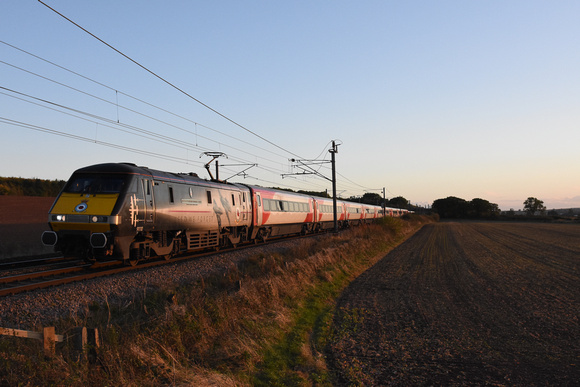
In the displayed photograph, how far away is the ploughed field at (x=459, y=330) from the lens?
6.02 metres

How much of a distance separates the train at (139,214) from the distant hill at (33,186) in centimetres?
1678

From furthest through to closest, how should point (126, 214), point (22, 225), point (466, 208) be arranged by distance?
point (466, 208) → point (22, 225) → point (126, 214)

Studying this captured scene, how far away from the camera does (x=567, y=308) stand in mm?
9984

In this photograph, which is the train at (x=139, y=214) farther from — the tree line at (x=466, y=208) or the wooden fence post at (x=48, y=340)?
the tree line at (x=466, y=208)

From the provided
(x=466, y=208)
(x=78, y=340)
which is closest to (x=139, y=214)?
(x=78, y=340)

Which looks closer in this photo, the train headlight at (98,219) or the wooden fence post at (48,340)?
the wooden fence post at (48,340)

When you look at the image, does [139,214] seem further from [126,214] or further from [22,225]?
[22,225]

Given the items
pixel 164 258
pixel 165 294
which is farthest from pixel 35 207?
pixel 165 294

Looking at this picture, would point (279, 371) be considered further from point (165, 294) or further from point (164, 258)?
point (164, 258)

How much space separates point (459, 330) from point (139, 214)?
974 centimetres

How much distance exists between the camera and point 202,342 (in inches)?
233

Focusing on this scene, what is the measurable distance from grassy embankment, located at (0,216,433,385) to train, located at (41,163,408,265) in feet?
9.76

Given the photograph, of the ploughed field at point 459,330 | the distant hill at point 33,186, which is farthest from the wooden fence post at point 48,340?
the distant hill at point 33,186

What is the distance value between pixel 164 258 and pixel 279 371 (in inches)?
435
